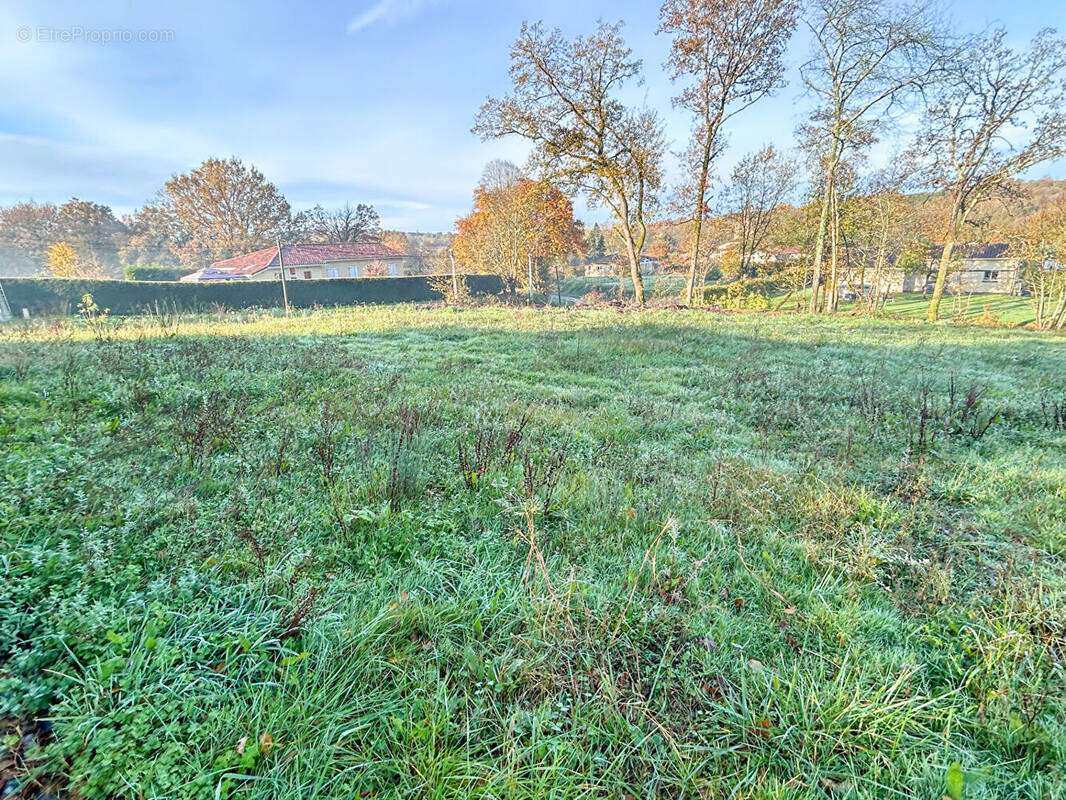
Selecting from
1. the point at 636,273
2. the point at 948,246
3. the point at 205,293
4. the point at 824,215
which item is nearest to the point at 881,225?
the point at 948,246

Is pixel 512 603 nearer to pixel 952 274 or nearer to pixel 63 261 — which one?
pixel 952 274

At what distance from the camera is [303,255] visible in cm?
3384

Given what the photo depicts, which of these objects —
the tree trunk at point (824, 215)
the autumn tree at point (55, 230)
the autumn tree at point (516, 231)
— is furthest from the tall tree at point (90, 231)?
the tree trunk at point (824, 215)

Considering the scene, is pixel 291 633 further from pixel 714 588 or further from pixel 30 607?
pixel 714 588

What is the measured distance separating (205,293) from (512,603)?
2523 cm

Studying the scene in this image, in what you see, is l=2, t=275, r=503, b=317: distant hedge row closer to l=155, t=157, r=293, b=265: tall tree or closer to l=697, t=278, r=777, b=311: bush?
l=697, t=278, r=777, b=311: bush

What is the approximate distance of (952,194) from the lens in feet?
54.3

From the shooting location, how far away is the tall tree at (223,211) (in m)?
37.7

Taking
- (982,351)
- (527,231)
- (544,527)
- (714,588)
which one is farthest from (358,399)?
(527,231)

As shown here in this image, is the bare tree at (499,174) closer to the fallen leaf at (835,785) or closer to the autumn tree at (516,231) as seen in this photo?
the autumn tree at (516,231)

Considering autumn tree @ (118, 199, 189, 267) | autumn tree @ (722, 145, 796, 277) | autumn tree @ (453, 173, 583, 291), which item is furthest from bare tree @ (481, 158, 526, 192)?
autumn tree @ (118, 199, 189, 267)

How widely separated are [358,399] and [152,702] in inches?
146

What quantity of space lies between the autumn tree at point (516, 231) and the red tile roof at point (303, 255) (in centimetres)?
848

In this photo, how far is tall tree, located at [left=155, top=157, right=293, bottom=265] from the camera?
37656 mm
